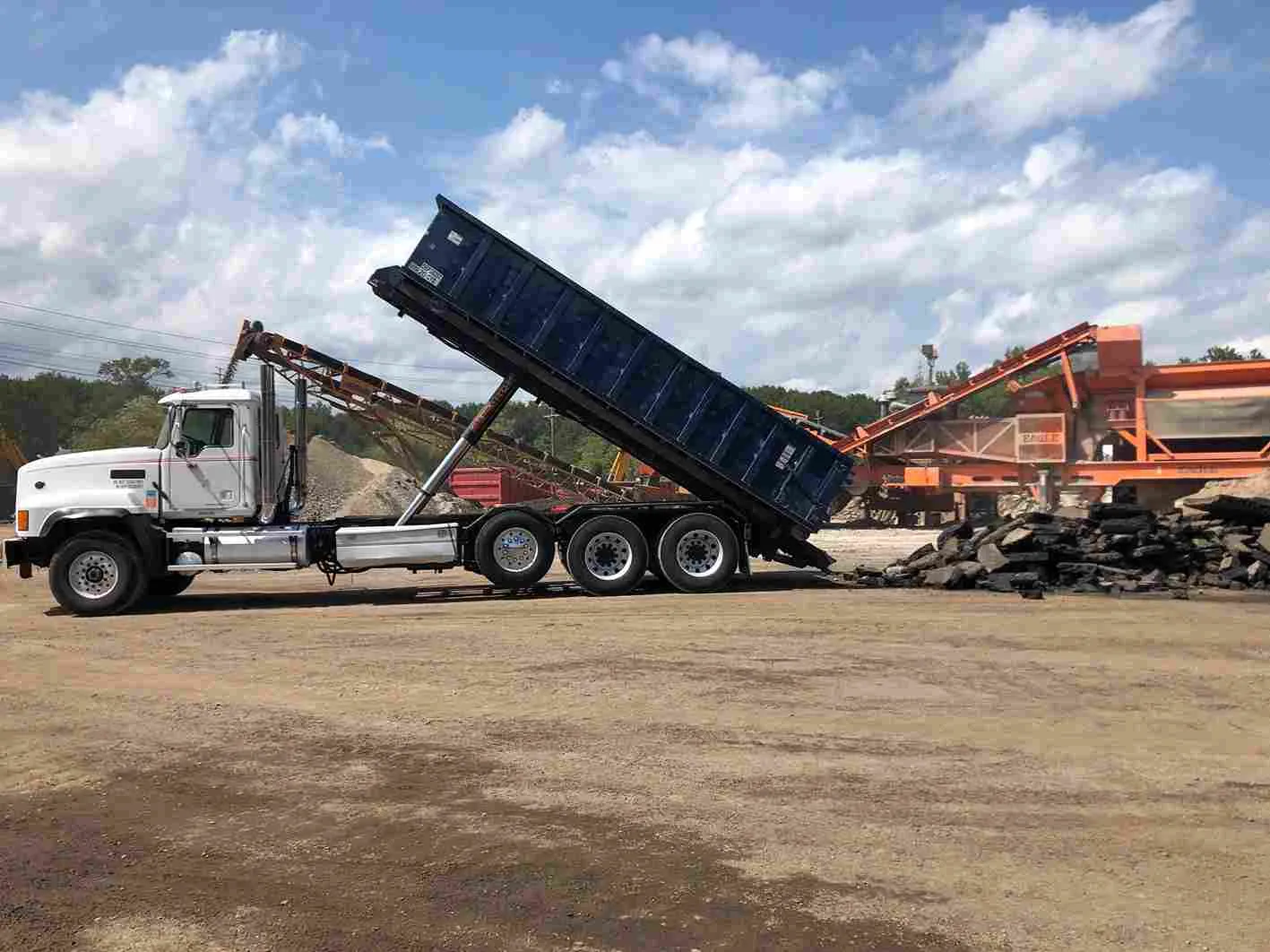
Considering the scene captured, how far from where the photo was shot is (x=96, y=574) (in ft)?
40.7

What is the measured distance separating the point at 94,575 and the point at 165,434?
2016 millimetres

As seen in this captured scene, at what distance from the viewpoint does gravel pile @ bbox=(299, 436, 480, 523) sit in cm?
3384

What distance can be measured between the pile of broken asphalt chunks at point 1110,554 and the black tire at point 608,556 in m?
3.76

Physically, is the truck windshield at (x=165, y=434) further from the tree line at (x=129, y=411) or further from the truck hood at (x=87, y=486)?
the tree line at (x=129, y=411)

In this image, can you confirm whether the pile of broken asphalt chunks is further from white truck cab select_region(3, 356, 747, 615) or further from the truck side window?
the truck side window

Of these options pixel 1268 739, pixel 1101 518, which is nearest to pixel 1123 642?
pixel 1268 739

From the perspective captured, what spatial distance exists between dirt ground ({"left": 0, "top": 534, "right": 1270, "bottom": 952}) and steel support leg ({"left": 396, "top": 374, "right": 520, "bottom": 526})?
4366 millimetres

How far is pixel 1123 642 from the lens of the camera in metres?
9.45

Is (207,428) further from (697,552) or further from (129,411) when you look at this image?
(129,411)

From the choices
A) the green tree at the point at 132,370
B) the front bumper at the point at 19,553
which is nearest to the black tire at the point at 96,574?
the front bumper at the point at 19,553

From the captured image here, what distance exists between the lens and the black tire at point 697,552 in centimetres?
1398

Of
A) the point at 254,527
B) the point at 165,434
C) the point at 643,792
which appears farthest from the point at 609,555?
the point at 643,792

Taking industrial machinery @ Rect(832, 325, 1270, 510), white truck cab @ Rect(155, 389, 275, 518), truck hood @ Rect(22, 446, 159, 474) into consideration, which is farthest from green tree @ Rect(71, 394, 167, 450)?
industrial machinery @ Rect(832, 325, 1270, 510)

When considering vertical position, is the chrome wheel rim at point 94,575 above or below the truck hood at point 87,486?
below
